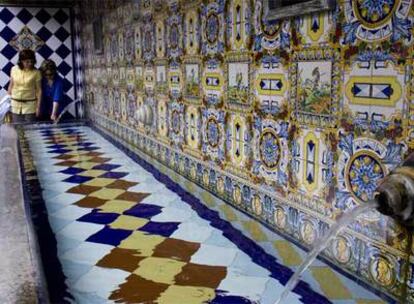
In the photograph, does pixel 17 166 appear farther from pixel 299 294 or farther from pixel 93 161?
pixel 299 294

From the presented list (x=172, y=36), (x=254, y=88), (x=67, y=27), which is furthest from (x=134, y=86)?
(x=67, y=27)

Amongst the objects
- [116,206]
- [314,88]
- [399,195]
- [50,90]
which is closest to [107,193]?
[116,206]

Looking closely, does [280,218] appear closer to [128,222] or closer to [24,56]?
[128,222]

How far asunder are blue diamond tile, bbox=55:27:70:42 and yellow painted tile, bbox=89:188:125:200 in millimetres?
4740

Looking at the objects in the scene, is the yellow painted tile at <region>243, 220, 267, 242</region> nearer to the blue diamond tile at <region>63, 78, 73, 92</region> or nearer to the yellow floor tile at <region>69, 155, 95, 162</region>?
the yellow floor tile at <region>69, 155, 95, 162</region>

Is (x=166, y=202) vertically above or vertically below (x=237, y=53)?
below

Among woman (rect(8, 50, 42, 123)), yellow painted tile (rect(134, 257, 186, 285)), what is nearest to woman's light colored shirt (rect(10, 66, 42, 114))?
woman (rect(8, 50, 42, 123))

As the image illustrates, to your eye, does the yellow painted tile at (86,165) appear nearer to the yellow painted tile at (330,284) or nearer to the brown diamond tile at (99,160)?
the brown diamond tile at (99,160)

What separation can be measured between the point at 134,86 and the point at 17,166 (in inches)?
62.9

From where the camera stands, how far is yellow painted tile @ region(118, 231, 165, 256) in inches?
77.7

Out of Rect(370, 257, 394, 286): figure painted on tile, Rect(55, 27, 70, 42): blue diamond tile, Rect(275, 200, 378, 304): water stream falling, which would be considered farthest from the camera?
Rect(55, 27, 70, 42): blue diamond tile

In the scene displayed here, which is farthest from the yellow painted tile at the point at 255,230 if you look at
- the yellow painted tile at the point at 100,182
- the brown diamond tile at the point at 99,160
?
the brown diamond tile at the point at 99,160

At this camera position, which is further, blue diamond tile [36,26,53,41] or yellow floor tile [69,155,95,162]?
blue diamond tile [36,26,53,41]

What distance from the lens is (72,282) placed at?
167cm
